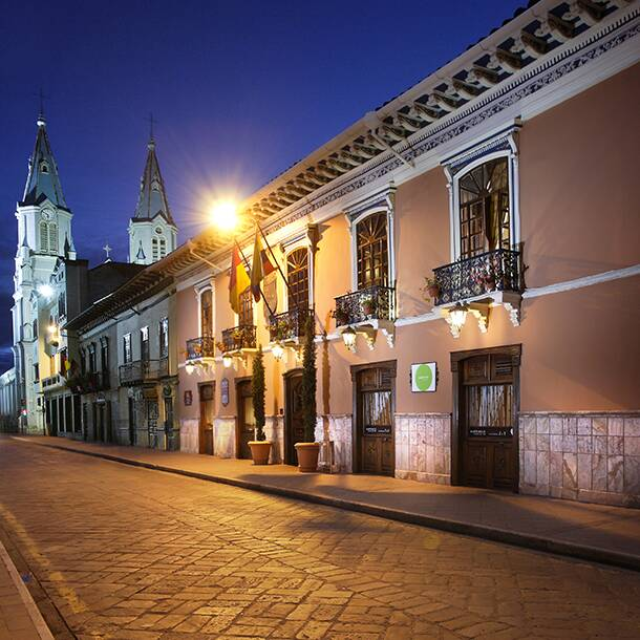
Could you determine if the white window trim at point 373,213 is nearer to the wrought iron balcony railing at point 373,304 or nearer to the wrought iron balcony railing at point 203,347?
the wrought iron balcony railing at point 373,304

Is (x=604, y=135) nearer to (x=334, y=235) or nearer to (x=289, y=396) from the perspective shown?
(x=334, y=235)

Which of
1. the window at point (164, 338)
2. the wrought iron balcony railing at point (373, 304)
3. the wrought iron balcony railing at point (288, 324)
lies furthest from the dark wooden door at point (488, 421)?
the window at point (164, 338)

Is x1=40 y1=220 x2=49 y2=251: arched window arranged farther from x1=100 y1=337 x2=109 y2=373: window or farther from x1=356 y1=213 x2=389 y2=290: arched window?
x1=356 y1=213 x2=389 y2=290: arched window

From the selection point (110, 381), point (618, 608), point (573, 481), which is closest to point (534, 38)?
point (573, 481)

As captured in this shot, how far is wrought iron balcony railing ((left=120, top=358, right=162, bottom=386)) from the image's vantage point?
99.1 feet

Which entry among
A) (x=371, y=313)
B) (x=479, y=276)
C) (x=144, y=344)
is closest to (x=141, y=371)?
(x=144, y=344)

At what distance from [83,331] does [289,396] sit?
96.7 feet

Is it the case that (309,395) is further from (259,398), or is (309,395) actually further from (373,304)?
(373,304)

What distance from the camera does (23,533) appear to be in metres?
10.0

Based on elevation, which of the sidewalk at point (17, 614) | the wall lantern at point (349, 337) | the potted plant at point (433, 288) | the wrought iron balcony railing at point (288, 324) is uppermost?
the potted plant at point (433, 288)

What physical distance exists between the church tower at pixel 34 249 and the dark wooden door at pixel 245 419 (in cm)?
5119

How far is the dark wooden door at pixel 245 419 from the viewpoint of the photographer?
73.9 feet

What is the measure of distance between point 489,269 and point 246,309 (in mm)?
11440

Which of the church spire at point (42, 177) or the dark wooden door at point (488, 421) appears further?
the church spire at point (42, 177)
